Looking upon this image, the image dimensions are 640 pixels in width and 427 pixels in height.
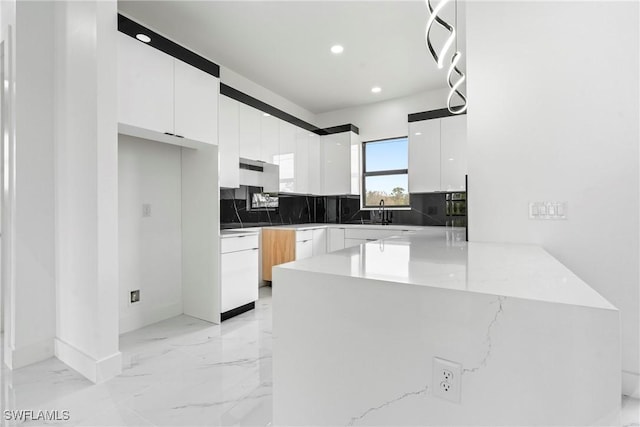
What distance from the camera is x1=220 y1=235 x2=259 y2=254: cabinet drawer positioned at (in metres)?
2.84

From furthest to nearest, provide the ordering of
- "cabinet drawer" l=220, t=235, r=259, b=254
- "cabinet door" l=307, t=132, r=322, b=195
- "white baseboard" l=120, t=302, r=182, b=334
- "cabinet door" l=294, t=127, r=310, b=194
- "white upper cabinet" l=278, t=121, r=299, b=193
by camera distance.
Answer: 1. "cabinet door" l=307, t=132, r=322, b=195
2. "cabinet door" l=294, t=127, r=310, b=194
3. "white upper cabinet" l=278, t=121, r=299, b=193
4. "cabinet drawer" l=220, t=235, r=259, b=254
5. "white baseboard" l=120, t=302, r=182, b=334

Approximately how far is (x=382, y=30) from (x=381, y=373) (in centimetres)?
286

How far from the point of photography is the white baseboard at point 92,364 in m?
1.84

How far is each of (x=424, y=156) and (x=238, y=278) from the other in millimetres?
2685

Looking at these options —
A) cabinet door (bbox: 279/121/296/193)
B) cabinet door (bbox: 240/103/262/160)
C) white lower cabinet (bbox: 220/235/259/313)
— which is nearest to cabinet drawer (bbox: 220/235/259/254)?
white lower cabinet (bbox: 220/235/259/313)

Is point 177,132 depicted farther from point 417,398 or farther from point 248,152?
point 417,398

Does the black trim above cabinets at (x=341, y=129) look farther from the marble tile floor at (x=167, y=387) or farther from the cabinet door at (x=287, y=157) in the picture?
the marble tile floor at (x=167, y=387)

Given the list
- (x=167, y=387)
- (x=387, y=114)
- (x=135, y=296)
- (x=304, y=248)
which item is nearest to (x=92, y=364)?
(x=167, y=387)

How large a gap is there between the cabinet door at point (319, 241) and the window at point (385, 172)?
94cm

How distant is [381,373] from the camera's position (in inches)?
33.8

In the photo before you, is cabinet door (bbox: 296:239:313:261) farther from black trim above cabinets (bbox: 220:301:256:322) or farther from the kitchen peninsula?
the kitchen peninsula

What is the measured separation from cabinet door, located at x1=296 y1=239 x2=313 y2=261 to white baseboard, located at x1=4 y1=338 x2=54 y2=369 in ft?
7.59

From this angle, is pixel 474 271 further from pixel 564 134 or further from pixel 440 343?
pixel 564 134

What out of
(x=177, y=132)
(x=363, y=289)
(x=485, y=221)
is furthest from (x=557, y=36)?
(x=177, y=132)
